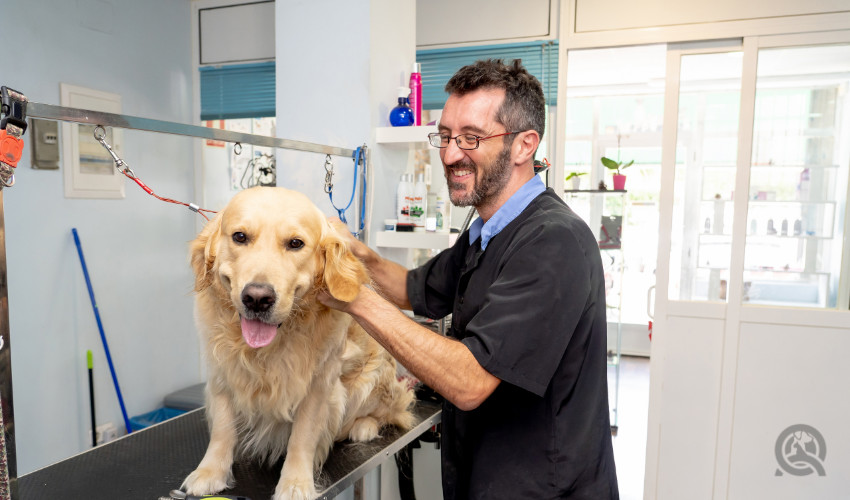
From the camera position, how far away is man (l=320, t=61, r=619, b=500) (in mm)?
1270

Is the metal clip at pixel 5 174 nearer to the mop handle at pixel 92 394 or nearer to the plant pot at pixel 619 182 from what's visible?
the mop handle at pixel 92 394

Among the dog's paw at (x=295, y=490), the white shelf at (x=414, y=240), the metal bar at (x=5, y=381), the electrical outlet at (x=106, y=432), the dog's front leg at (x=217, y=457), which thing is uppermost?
the white shelf at (x=414, y=240)

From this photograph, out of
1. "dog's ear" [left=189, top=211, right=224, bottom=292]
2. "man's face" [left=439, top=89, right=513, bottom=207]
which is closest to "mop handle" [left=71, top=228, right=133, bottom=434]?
"dog's ear" [left=189, top=211, right=224, bottom=292]

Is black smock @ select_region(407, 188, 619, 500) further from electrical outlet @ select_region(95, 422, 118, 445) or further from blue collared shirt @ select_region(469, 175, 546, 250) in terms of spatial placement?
electrical outlet @ select_region(95, 422, 118, 445)

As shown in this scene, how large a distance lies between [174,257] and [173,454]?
2.63 metres

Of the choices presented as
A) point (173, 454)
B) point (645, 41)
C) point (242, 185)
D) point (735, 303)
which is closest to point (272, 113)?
point (242, 185)

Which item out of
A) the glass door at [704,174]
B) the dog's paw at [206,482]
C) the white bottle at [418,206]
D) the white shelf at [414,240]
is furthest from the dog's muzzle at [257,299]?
the glass door at [704,174]

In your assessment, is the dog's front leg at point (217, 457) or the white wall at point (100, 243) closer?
the dog's front leg at point (217, 457)

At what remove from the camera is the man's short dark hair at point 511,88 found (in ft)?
5.01

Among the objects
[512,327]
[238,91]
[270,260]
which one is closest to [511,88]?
[512,327]

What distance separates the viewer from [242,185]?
4371mm

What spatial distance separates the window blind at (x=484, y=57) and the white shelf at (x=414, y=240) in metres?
1.17

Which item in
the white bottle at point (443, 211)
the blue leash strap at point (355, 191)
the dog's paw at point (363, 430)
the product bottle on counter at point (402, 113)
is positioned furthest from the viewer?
the white bottle at point (443, 211)

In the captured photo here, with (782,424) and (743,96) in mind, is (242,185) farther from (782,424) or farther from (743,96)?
(782,424)
